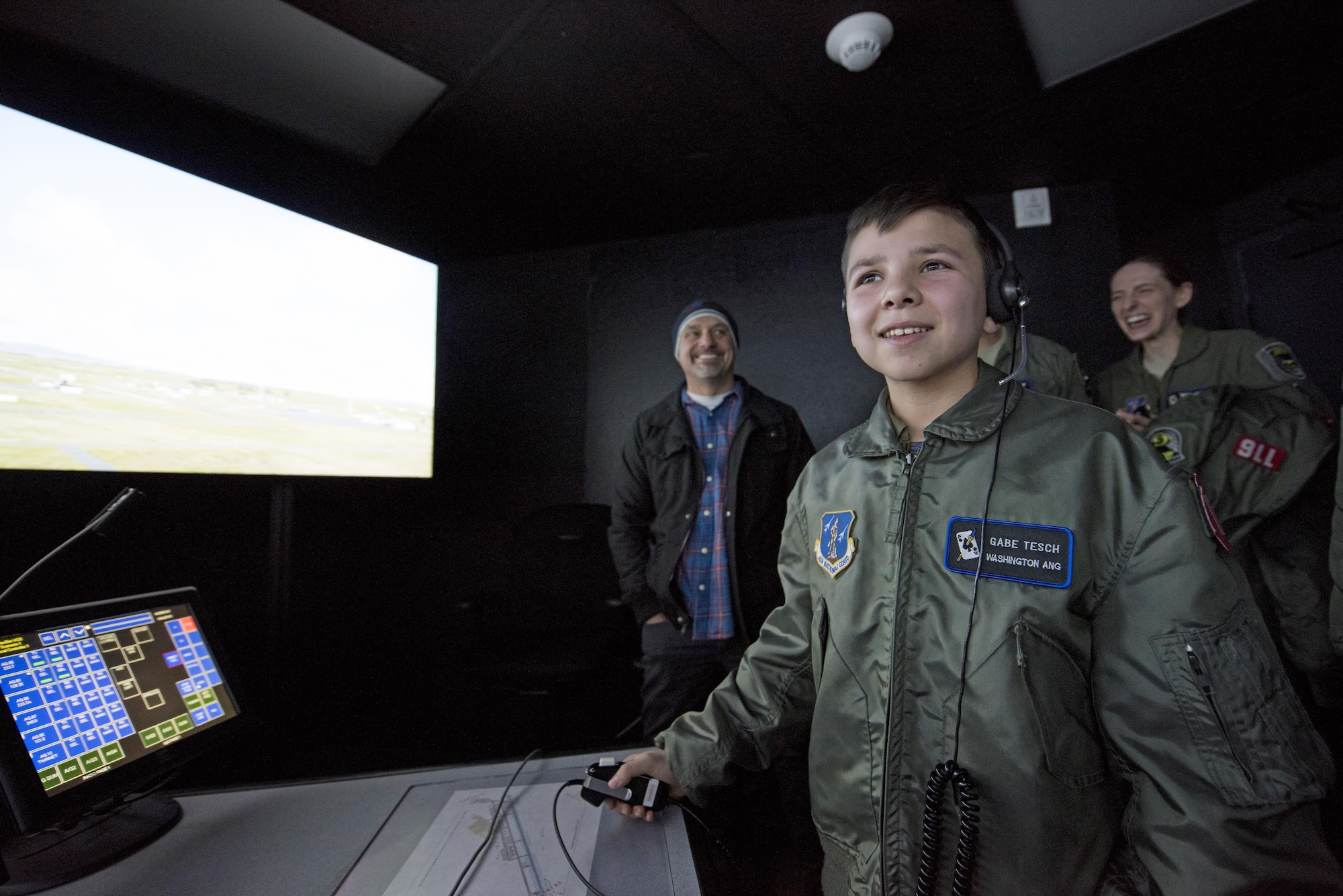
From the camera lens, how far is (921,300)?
0.86m

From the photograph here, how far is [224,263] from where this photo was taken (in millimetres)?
1914

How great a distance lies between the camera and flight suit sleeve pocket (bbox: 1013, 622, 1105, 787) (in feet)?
2.18

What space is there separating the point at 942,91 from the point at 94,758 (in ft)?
9.09

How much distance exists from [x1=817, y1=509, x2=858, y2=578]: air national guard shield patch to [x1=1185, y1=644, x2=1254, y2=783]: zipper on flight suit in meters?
0.37

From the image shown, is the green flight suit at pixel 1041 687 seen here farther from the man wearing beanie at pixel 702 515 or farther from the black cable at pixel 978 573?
the man wearing beanie at pixel 702 515

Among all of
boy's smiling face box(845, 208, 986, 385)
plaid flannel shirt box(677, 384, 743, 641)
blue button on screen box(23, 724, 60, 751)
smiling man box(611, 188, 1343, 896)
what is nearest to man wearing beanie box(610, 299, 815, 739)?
plaid flannel shirt box(677, 384, 743, 641)

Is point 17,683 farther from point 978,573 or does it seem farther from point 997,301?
point 997,301

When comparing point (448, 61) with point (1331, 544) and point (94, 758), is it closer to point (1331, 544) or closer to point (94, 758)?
point (94, 758)

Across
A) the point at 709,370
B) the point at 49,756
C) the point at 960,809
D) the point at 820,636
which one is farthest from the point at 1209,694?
the point at 709,370

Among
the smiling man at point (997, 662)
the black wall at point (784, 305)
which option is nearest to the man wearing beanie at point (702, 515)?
the black wall at point (784, 305)

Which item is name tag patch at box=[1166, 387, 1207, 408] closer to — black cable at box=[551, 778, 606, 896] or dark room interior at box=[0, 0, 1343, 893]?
dark room interior at box=[0, 0, 1343, 893]

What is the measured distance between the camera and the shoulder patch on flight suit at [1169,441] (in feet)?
6.18

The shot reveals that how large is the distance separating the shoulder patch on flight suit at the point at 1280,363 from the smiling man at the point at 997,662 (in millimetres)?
1775

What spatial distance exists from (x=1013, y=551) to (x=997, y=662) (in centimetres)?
14
